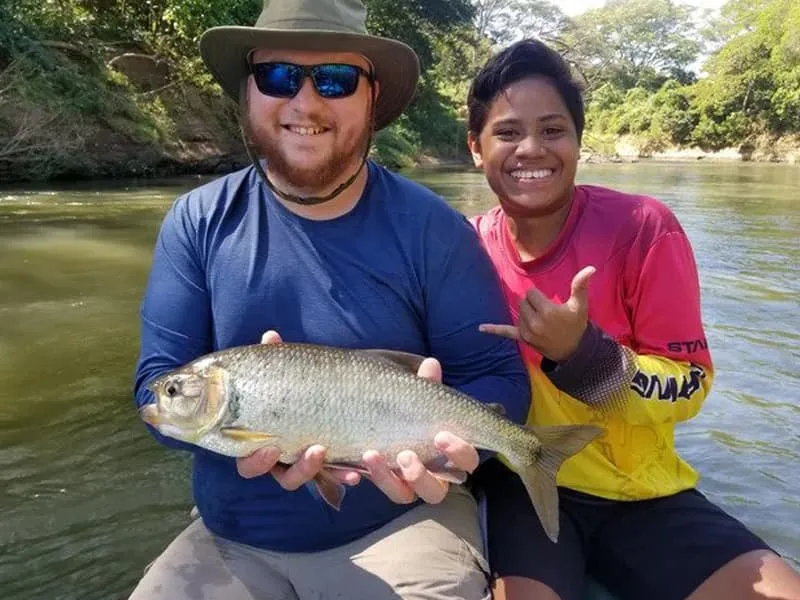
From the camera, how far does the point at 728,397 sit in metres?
5.86

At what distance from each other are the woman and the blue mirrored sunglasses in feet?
2.14

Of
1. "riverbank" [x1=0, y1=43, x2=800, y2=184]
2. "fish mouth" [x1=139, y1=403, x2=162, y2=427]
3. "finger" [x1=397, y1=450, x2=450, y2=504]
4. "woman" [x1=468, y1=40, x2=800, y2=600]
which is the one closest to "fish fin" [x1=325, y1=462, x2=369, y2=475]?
"finger" [x1=397, y1=450, x2=450, y2=504]

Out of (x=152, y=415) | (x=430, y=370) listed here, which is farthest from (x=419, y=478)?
(x=152, y=415)

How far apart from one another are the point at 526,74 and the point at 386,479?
1.55 m

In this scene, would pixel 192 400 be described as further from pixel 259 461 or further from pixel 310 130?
pixel 310 130

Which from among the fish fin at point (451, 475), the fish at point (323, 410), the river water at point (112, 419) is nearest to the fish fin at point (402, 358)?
the fish at point (323, 410)

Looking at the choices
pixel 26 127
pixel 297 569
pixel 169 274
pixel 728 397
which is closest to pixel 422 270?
pixel 169 274

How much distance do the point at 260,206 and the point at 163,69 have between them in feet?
78.5

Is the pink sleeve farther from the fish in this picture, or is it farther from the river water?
the river water

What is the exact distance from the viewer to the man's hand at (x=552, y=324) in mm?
2342

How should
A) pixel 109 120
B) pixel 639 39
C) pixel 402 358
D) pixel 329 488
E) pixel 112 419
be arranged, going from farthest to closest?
1. pixel 639 39
2. pixel 109 120
3. pixel 112 419
4. pixel 402 358
5. pixel 329 488

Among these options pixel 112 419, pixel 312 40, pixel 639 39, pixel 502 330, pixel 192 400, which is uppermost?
pixel 639 39

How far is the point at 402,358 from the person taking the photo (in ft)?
7.61

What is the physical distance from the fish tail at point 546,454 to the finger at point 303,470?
0.55 metres
